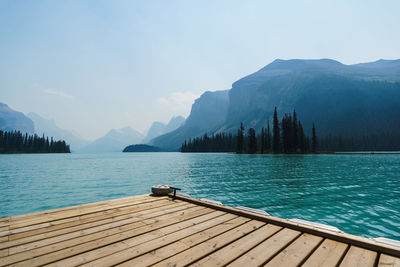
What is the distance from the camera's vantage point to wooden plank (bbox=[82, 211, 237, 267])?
150 inches

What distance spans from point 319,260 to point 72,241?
5.34m

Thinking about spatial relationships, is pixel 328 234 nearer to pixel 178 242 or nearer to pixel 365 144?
pixel 178 242

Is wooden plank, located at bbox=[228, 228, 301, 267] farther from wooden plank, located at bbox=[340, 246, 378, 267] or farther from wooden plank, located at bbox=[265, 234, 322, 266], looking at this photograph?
wooden plank, located at bbox=[340, 246, 378, 267]

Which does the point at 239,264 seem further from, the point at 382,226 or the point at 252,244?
the point at 382,226

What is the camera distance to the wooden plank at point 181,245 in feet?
12.4

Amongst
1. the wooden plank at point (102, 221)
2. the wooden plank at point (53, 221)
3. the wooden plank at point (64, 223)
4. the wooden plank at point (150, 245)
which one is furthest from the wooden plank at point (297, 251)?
the wooden plank at point (53, 221)

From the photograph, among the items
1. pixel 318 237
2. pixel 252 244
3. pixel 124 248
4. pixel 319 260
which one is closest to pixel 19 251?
pixel 124 248

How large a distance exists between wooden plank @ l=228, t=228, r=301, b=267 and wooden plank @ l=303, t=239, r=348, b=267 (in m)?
0.59

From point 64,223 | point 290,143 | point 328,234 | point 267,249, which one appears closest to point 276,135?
point 290,143

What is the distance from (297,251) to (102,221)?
544 cm

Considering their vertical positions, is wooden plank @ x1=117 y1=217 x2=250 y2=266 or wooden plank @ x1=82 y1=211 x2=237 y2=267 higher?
wooden plank @ x1=117 y1=217 x2=250 y2=266

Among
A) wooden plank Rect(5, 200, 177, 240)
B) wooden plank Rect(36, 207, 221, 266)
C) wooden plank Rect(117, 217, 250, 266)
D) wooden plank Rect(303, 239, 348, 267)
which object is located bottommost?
wooden plank Rect(5, 200, 177, 240)

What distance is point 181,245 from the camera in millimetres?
4422

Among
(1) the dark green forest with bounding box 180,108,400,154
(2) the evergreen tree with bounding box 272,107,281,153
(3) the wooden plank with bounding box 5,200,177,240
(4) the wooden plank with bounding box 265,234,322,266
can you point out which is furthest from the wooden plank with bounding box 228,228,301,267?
(2) the evergreen tree with bounding box 272,107,281,153
